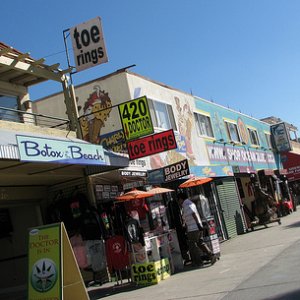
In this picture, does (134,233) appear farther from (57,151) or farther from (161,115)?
(161,115)

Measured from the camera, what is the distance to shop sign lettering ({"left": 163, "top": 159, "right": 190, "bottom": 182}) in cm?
1369

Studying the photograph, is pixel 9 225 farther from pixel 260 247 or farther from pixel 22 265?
pixel 260 247

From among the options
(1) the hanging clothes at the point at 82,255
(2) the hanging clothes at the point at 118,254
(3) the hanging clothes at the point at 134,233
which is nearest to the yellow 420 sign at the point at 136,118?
(3) the hanging clothes at the point at 134,233

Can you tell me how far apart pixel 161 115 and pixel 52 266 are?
10294 millimetres

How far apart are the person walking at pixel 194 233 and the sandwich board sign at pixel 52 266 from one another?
4557mm

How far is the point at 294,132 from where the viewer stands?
49812mm

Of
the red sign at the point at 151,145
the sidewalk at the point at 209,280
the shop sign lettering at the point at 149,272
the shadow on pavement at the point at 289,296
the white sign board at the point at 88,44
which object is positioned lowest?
the shadow on pavement at the point at 289,296

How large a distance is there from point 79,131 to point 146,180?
2.44 m

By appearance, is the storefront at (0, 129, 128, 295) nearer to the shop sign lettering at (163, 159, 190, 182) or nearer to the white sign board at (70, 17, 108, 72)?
the shop sign lettering at (163, 159, 190, 182)

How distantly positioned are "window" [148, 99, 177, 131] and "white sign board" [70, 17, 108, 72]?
3488mm

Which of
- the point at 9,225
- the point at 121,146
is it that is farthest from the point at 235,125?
the point at 9,225

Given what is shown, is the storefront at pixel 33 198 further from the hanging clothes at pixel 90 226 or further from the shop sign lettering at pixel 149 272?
the shop sign lettering at pixel 149 272

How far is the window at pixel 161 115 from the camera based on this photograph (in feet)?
54.9

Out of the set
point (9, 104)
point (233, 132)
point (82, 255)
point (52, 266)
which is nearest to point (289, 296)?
point (52, 266)
